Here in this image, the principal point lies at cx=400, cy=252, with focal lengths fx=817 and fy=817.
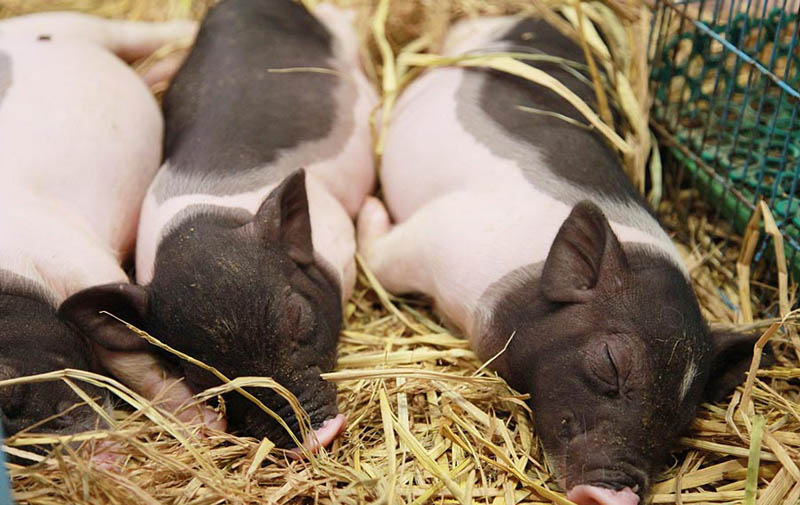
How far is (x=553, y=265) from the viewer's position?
2.60 metres

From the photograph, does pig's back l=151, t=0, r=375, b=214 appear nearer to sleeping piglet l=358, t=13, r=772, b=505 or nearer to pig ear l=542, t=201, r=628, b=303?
sleeping piglet l=358, t=13, r=772, b=505

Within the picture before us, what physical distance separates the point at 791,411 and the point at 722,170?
49.1 inches

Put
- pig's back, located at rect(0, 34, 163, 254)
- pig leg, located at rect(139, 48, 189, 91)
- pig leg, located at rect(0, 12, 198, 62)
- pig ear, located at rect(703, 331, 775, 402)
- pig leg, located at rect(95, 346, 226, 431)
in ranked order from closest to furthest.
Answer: pig ear, located at rect(703, 331, 775, 402) < pig leg, located at rect(95, 346, 226, 431) < pig's back, located at rect(0, 34, 163, 254) < pig leg, located at rect(0, 12, 198, 62) < pig leg, located at rect(139, 48, 189, 91)

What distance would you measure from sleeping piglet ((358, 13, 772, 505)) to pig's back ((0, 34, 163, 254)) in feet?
3.28

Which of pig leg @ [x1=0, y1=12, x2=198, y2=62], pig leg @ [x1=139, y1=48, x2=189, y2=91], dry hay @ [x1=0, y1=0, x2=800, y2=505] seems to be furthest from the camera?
pig leg @ [x1=139, y1=48, x2=189, y2=91]

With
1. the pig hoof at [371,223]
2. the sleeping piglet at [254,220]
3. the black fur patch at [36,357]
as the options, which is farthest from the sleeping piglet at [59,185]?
the pig hoof at [371,223]

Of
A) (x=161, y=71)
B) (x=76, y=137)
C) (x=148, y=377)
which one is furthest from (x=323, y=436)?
(x=161, y=71)

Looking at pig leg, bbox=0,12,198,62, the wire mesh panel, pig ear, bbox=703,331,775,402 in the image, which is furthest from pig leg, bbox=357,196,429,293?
pig leg, bbox=0,12,198,62

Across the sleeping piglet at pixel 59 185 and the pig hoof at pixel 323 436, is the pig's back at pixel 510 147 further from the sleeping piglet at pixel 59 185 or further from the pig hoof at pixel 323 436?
the sleeping piglet at pixel 59 185

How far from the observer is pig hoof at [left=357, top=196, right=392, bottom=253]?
355cm

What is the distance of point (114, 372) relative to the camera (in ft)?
9.23

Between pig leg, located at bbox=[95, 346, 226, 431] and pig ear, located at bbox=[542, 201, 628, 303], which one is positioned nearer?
pig ear, located at bbox=[542, 201, 628, 303]

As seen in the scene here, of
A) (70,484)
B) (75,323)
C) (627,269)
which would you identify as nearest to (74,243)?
(75,323)

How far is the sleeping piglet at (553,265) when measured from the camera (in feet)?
7.86
